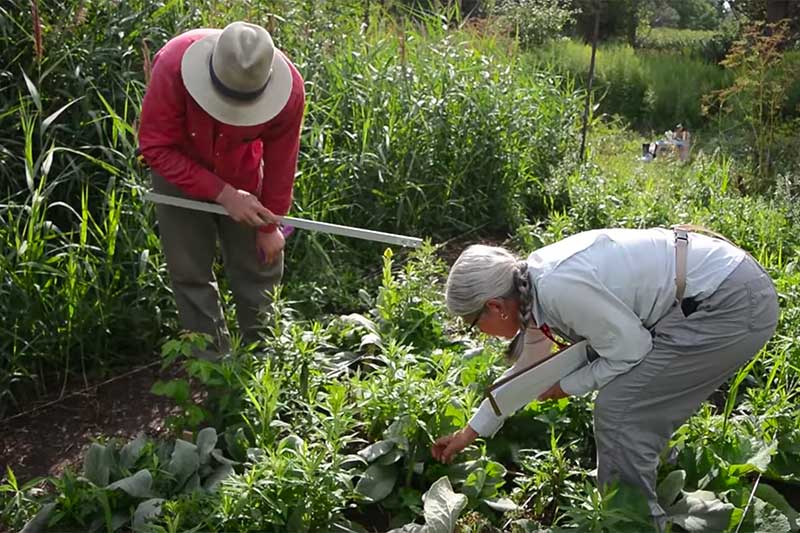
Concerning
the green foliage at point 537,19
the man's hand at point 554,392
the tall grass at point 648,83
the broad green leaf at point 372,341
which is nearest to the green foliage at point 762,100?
the tall grass at point 648,83

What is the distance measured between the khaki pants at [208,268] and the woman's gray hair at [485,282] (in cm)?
141

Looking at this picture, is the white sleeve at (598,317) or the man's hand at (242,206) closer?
the white sleeve at (598,317)

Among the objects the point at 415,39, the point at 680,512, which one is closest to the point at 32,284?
the point at 680,512

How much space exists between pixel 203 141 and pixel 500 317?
1.55 meters

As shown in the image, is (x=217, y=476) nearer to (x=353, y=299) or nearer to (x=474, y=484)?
(x=474, y=484)

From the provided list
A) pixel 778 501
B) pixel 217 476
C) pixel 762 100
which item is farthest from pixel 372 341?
pixel 762 100

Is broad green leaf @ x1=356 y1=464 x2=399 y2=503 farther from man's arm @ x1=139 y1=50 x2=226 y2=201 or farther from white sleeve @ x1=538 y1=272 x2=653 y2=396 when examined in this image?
man's arm @ x1=139 y1=50 x2=226 y2=201

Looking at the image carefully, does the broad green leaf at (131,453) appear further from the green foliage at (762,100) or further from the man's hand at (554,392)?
the green foliage at (762,100)

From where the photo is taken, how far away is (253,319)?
4000 mm

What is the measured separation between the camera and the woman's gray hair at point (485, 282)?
254 centimetres

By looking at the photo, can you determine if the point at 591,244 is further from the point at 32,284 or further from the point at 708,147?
the point at 708,147

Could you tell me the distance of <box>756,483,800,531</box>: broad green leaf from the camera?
2877mm

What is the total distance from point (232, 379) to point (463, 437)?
2.95 feet

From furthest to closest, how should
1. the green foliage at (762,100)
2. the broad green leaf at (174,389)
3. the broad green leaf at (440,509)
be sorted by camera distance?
the green foliage at (762,100) < the broad green leaf at (174,389) < the broad green leaf at (440,509)
